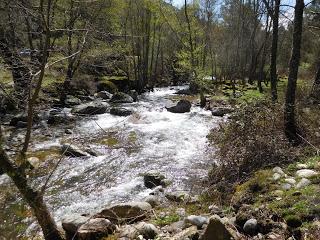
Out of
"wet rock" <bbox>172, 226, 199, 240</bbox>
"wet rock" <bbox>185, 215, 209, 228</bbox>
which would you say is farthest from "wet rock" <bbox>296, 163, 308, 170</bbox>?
"wet rock" <bbox>172, 226, 199, 240</bbox>

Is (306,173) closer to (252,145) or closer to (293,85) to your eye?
(252,145)

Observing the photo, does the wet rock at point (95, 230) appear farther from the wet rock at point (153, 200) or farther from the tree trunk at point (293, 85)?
the tree trunk at point (293, 85)

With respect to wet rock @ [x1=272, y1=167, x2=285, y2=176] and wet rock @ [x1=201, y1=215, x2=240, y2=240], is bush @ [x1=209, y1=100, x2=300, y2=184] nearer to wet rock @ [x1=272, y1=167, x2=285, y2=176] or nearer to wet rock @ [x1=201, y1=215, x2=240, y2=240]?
wet rock @ [x1=272, y1=167, x2=285, y2=176]

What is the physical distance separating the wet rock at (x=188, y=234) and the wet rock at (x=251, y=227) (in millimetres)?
659

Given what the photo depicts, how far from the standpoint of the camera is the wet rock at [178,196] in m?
7.47

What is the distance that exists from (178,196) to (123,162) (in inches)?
135

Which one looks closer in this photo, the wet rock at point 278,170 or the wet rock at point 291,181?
the wet rock at point 291,181

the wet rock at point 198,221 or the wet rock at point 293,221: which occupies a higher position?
the wet rock at point 293,221

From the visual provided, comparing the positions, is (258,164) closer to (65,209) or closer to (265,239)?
(265,239)

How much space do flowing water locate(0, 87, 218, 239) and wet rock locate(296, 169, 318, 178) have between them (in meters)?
2.75

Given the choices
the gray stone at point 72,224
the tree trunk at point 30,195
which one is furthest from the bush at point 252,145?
the tree trunk at point 30,195

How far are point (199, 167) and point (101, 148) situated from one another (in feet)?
12.1

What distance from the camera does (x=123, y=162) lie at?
10.7 m

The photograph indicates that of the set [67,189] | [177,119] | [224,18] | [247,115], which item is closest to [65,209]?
[67,189]
